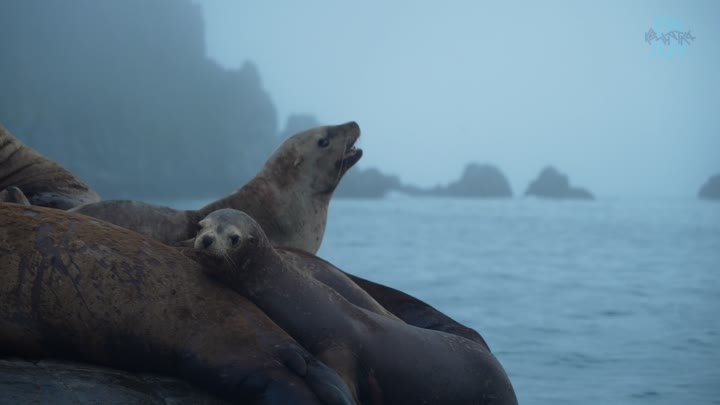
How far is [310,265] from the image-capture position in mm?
4098

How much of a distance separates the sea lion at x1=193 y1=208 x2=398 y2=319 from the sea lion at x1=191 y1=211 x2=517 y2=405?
4cm

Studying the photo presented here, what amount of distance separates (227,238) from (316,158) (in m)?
2.95

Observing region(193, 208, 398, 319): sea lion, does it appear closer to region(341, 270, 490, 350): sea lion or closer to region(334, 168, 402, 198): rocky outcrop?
region(341, 270, 490, 350): sea lion

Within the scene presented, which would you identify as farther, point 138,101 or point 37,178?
point 138,101

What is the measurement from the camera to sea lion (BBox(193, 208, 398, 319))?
352 centimetres

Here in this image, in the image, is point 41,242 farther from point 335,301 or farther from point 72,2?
point 72,2

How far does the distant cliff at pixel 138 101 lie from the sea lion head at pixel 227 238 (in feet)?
255

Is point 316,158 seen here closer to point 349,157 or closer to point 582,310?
point 349,157

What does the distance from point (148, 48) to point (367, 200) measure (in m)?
42.6

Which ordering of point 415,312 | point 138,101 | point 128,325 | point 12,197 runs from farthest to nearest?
point 138,101 < point 12,197 < point 415,312 < point 128,325

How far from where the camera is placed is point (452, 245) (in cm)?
3108

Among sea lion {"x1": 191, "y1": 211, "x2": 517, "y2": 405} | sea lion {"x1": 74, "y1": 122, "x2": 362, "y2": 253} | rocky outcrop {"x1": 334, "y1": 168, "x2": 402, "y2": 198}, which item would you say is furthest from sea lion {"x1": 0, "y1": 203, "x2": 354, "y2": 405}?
rocky outcrop {"x1": 334, "y1": 168, "x2": 402, "y2": 198}


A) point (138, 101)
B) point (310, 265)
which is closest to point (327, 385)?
point (310, 265)

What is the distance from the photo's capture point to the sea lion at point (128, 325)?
126 inches
